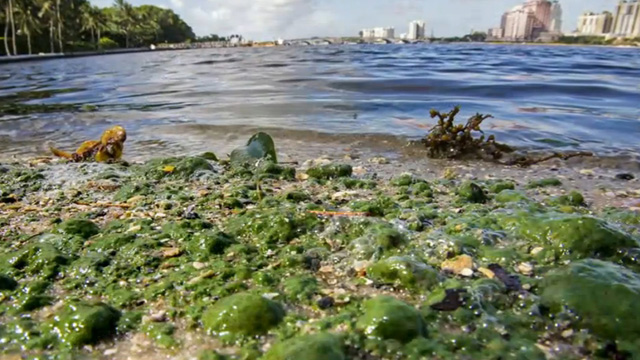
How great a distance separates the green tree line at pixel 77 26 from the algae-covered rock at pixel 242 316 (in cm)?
6228

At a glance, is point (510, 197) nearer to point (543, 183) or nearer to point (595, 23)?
point (543, 183)

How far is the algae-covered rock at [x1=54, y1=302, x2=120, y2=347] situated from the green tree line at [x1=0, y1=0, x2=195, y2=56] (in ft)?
203

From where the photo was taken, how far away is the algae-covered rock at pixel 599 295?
4.87 feet

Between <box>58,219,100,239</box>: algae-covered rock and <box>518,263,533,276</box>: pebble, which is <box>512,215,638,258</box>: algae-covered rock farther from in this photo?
<box>58,219,100,239</box>: algae-covered rock

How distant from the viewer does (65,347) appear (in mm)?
1461

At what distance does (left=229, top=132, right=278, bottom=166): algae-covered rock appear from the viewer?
3.89m

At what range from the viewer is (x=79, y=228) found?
2.36 m

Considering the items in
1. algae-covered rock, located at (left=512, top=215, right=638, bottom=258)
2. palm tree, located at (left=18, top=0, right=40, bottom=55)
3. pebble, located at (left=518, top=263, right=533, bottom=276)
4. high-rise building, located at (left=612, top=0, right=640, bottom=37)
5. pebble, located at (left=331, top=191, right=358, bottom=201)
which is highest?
high-rise building, located at (left=612, top=0, right=640, bottom=37)

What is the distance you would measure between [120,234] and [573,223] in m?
2.26

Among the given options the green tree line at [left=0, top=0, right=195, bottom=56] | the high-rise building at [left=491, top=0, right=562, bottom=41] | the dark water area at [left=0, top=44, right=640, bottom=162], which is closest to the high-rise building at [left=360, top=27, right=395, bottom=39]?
the high-rise building at [left=491, top=0, right=562, bottom=41]

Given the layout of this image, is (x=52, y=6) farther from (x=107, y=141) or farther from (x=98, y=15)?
(x=107, y=141)

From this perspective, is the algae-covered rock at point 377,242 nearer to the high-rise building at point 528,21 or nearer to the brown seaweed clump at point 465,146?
the brown seaweed clump at point 465,146

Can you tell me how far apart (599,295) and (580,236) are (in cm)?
53

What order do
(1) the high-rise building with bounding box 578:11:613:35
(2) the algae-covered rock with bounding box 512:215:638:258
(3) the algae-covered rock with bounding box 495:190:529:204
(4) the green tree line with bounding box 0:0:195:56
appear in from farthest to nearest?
(1) the high-rise building with bounding box 578:11:613:35
(4) the green tree line with bounding box 0:0:195:56
(3) the algae-covered rock with bounding box 495:190:529:204
(2) the algae-covered rock with bounding box 512:215:638:258
